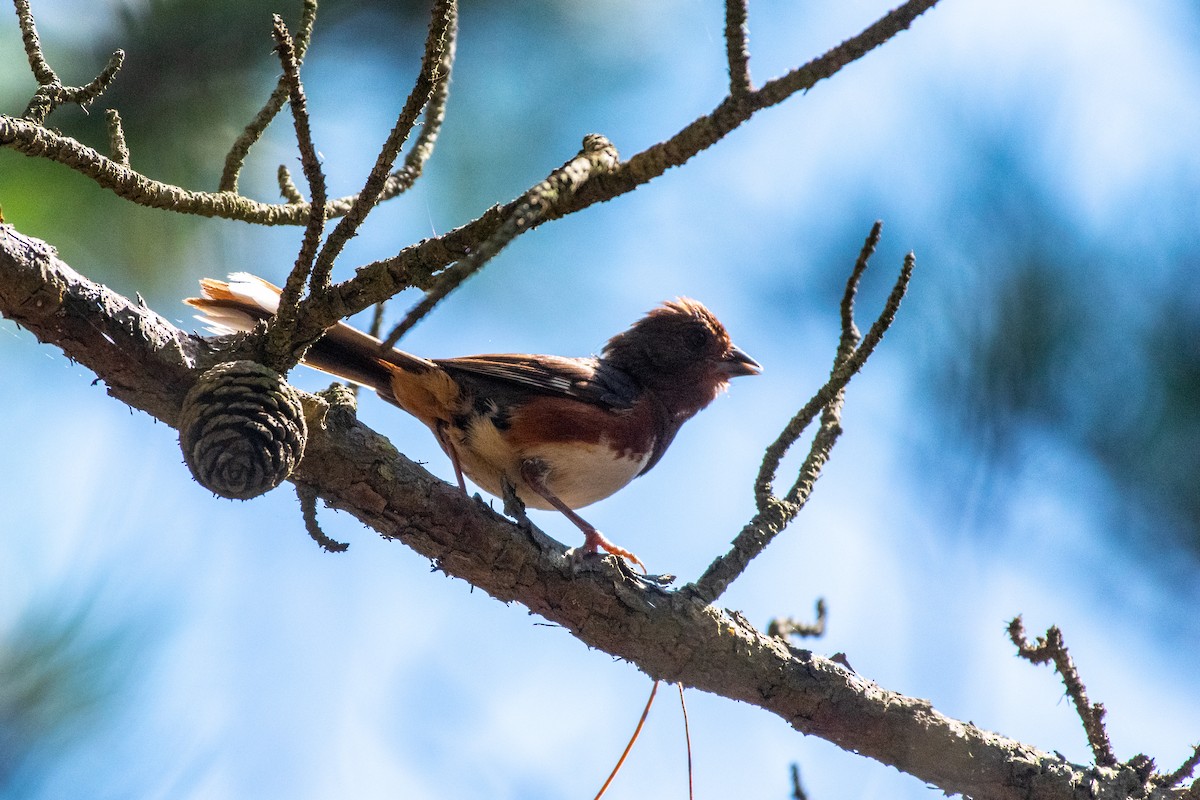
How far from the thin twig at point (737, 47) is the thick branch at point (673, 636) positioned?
134cm

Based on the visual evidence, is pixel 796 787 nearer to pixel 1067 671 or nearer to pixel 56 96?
pixel 1067 671

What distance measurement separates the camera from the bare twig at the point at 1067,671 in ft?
9.67

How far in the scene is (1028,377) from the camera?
2.86 m

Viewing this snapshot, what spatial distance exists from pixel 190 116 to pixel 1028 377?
2623 millimetres

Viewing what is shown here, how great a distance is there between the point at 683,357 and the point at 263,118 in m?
2.68

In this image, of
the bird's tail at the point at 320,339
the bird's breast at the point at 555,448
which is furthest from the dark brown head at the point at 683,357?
the bird's tail at the point at 320,339

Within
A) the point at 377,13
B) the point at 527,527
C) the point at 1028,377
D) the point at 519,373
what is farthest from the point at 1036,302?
the point at 377,13

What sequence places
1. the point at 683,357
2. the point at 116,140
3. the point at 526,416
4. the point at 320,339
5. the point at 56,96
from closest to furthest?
the point at 56,96
the point at 116,140
the point at 320,339
the point at 526,416
the point at 683,357

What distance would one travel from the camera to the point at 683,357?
15.9 ft

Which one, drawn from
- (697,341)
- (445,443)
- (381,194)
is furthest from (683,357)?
(381,194)

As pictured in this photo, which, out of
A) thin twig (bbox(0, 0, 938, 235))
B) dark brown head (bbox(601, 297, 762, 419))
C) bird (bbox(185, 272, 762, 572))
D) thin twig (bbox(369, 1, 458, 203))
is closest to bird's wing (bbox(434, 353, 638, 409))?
bird (bbox(185, 272, 762, 572))

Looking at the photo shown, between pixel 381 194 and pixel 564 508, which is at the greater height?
pixel 564 508

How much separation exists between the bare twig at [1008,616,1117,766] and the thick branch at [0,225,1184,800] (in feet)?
0.40

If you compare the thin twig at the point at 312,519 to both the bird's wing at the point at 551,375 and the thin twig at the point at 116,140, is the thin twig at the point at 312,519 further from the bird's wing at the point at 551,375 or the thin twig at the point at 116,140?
the bird's wing at the point at 551,375
